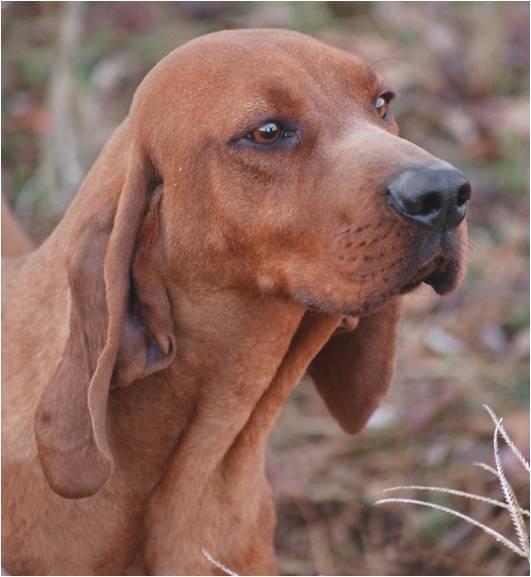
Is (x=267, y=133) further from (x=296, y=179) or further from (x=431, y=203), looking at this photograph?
(x=431, y=203)

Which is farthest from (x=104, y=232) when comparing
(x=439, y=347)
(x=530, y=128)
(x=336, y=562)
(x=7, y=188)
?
(x=530, y=128)

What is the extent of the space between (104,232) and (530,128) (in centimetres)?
492

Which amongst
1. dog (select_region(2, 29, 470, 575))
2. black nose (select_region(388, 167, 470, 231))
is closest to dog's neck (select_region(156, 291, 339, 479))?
dog (select_region(2, 29, 470, 575))

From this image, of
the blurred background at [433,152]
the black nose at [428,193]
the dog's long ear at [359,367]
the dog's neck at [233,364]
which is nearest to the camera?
the black nose at [428,193]

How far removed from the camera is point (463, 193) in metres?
3.47

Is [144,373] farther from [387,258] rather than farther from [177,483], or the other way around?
[387,258]

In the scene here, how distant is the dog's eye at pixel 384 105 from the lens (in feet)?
13.3

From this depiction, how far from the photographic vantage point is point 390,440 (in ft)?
19.7

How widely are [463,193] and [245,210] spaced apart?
623mm

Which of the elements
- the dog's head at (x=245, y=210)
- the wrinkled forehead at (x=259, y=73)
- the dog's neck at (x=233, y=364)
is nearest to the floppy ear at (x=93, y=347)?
the dog's head at (x=245, y=210)

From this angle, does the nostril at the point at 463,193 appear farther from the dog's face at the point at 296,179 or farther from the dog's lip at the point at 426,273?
the dog's lip at the point at 426,273

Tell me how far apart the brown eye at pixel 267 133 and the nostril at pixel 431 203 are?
52 cm

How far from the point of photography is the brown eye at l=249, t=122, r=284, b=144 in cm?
370

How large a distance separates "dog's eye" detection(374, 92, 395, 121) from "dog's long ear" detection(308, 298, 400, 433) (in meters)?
0.66
